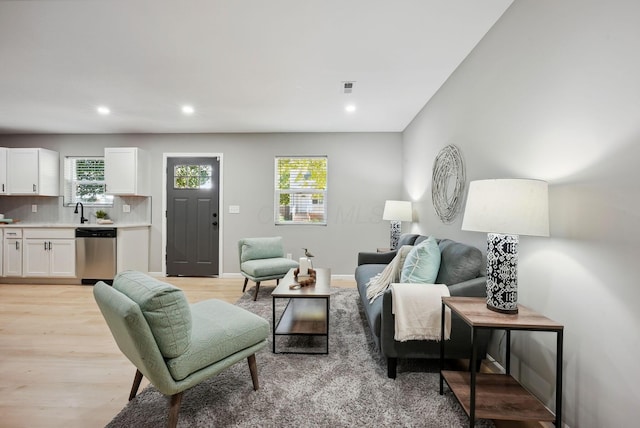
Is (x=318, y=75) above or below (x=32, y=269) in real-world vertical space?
above

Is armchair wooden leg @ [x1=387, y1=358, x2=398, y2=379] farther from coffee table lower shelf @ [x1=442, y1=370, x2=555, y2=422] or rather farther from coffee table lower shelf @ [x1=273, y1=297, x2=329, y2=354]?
coffee table lower shelf @ [x1=273, y1=297, x2=329, y2=354]

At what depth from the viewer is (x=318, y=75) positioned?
274 centimetres

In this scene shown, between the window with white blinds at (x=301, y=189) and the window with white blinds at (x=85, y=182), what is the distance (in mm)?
2940

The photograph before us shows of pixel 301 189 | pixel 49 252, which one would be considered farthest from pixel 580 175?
pixel 49 252

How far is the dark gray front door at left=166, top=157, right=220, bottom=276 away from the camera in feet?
15.6

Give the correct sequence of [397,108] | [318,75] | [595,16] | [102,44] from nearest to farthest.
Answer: [595,16], [102,44], [318,75], [397,108]

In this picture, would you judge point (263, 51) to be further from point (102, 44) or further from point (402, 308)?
point (402, 308)

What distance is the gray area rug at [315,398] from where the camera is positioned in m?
1.54

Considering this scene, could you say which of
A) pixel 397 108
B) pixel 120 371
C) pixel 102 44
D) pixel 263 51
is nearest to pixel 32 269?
pixel 120 371

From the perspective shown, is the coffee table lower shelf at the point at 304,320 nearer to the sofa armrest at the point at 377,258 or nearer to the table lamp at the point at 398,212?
the sofa armrest at the point at 377,258

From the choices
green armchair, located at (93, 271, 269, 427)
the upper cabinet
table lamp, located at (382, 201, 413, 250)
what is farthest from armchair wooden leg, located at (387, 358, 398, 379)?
the upper cabinet

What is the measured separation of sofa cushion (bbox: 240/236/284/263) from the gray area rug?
5.87 feet

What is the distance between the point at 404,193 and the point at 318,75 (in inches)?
96.7

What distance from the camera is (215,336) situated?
156 cm
